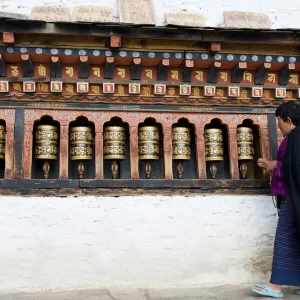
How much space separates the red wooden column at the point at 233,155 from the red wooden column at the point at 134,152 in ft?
2.82

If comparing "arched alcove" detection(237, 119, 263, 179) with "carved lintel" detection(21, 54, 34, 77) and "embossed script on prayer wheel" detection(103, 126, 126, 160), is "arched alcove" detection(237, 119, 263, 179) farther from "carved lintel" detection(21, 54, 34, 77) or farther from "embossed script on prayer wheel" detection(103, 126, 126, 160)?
"carved lintel" detection(21, 54, 34, 77)

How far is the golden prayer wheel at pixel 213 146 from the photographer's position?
4465 mm

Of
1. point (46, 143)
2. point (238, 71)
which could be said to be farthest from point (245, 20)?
point (46, 143)

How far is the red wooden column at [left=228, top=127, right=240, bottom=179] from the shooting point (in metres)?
4.43

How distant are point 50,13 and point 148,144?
1.52 meters

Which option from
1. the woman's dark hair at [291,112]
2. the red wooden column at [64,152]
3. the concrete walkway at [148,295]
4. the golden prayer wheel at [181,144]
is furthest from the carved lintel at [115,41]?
the concrete walkway at [148,295]

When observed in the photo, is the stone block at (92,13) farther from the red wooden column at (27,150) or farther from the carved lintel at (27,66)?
the red wooden column at (27,150)

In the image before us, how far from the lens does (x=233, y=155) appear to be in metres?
4.45

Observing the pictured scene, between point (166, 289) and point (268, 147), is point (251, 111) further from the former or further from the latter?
point (166, 289)

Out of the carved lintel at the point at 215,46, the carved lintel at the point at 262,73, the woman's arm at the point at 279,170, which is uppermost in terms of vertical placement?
the carved lintel at the point at 215,46

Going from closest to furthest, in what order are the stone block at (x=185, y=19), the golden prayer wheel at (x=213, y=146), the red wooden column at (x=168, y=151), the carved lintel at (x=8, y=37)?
the carved lintel at (x=8, y=37)
the red wooden column at (x=168, y=151)
the golden prayer wheel at (x=213, y=146)
the stone block at (x=185, y=19)

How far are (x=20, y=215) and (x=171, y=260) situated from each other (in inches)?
51.6

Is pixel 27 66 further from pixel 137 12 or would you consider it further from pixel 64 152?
pixel 137 12

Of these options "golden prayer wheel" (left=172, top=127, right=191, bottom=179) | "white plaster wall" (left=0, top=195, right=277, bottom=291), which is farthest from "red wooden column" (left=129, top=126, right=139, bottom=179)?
"golden prayer wheel" (left=172, top=127, right=191, bottom=179)
